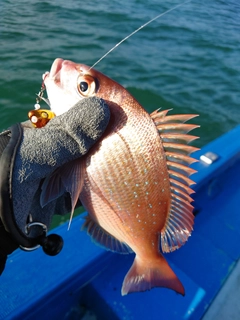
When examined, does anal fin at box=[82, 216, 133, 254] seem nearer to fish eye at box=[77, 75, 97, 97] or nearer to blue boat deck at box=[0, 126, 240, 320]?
blue boat deck at box=[0, 126, 240, 320]

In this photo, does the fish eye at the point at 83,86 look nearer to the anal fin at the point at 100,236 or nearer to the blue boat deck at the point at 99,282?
the anal fin at the point at 100,236

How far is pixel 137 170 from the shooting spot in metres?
1.34

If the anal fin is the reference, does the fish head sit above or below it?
above

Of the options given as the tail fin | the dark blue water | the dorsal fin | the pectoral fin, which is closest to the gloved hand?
the pectoral fin

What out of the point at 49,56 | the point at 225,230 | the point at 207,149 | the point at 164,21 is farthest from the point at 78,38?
the point at 225,230

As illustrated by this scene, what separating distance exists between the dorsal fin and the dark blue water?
3.40 m

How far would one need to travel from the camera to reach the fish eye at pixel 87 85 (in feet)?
4.59

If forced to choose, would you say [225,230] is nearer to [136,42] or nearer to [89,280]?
[89,280]

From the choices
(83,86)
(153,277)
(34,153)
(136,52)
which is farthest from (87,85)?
(136,52)

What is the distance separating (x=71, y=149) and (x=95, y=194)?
0.81 feet

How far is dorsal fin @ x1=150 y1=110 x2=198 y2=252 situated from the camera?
4.54 feet

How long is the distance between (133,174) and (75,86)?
470 millimetres

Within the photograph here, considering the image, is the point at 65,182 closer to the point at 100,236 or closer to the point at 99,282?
the point at 100,236

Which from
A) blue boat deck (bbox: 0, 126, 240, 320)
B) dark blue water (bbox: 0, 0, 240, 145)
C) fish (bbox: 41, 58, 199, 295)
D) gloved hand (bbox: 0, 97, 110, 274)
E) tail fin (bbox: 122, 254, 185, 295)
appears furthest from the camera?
dark blue water (bbox: 0, 0, 240, 145)
